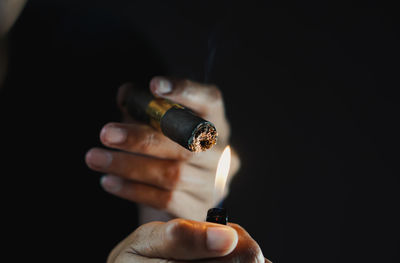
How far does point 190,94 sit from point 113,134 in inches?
11.3

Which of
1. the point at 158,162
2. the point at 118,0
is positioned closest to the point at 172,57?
the point at 118,0

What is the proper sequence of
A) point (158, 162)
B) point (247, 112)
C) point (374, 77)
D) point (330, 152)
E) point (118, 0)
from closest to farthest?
point (158, 162)
point (374, 77)
point (330, 152)
point (247, 112)
point (118, 0)

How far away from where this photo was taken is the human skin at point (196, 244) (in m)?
0.53

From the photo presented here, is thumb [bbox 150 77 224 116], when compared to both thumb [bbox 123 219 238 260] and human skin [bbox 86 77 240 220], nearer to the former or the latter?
human skin [bbox 86 77 240 220]

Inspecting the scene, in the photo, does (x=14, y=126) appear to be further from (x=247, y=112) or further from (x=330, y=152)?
(x=330, y=152)

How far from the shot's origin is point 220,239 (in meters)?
0.52

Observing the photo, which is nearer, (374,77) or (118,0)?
(374,77)

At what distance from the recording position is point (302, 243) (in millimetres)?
1355

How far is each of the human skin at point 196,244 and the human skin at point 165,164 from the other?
1.23 ft

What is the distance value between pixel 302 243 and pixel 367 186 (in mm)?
380

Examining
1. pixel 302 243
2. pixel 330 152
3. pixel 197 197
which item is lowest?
pixel 302 243

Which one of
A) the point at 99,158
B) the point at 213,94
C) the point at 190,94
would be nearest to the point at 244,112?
the point at 213,94

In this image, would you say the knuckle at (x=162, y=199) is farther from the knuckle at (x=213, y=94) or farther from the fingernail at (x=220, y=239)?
the fingernail at (x=220, y=239)

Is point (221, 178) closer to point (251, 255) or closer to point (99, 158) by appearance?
point (251, 255)
